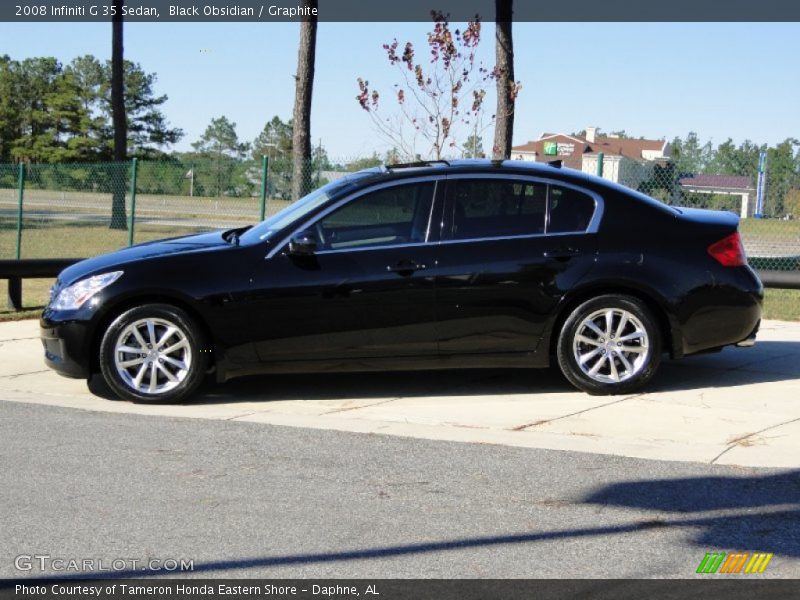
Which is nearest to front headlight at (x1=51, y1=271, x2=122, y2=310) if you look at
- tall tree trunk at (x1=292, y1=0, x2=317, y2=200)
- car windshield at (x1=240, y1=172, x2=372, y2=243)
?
car windshield at (x1=240, y1=172, x2=372, y2=243)

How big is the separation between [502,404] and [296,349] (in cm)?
148

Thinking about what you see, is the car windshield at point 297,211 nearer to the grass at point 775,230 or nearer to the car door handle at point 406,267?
the car door handle at point 406,267

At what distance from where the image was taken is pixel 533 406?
24.2 ft

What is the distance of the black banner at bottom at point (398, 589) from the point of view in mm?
4012

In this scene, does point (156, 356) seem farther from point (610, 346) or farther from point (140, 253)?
point (610, 346)

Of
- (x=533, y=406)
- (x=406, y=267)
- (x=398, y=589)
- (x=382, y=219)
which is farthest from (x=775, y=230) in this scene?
(x=398, y=589)

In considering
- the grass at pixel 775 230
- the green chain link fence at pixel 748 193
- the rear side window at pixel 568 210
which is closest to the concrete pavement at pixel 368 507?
the rear side window at pixel 568 210

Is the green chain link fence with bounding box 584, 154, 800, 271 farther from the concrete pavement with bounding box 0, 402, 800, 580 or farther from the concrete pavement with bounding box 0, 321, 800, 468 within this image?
the concrete pavement with bounding box 0, 402, 800, 580

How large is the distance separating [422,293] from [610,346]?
1.38 metres

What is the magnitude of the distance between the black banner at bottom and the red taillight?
3870 mm

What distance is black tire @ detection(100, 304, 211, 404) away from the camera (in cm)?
742

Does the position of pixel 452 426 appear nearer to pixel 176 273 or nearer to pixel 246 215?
pixel 176 273

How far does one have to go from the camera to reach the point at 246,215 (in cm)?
1805

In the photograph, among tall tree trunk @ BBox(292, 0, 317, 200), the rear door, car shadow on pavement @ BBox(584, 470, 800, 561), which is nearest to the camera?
car shadow on pavement @ BBox(584, 470, 800, 561)
